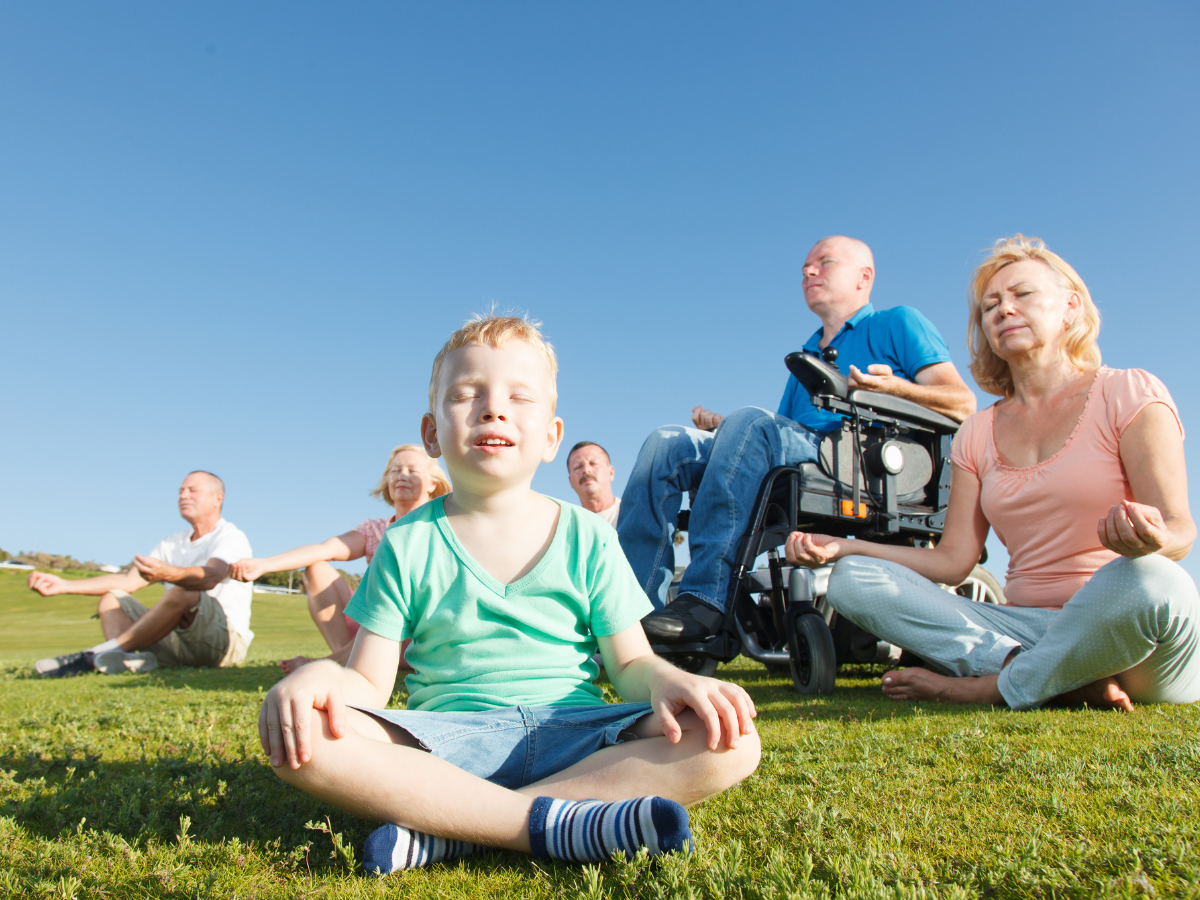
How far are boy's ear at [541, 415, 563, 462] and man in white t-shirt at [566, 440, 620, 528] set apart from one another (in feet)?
16.0

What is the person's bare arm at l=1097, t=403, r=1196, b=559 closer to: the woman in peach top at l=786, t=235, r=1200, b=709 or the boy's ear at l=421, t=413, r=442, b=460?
the woman in peach top at l=786, t=235, r=1200, b=709

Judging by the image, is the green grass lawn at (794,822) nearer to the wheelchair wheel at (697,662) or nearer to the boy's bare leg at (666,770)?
the boy's bare leg at (666,770)

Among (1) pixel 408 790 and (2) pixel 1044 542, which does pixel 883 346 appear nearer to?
(2) pixel 1044 542

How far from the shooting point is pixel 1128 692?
3225 mm

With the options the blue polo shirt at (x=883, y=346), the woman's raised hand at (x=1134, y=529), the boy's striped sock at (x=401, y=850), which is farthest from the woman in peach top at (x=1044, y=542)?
the boy's striped sock at (x=401, y=850)

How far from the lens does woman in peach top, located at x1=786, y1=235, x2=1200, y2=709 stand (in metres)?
2.92

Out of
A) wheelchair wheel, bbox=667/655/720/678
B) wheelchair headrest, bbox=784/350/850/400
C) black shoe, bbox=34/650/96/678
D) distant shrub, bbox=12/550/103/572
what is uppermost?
wheelchair headrest, bbox=784/350/850/400

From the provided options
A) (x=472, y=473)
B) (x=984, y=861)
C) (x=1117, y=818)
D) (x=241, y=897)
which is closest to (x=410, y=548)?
(x=472, y=473)

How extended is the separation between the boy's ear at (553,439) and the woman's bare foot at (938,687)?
2291 millimetres

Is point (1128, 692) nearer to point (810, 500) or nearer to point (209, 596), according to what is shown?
point (810, 500)

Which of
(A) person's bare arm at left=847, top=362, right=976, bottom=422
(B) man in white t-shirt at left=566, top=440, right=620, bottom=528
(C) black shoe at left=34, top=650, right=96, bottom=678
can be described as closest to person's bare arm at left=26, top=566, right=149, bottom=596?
(C) black shoe at left=34, top=650, right=96, bottom=678

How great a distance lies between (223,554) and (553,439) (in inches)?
259

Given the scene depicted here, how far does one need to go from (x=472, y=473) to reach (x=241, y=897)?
97 centimetres

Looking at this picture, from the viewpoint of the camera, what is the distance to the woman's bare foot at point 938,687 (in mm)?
3342
